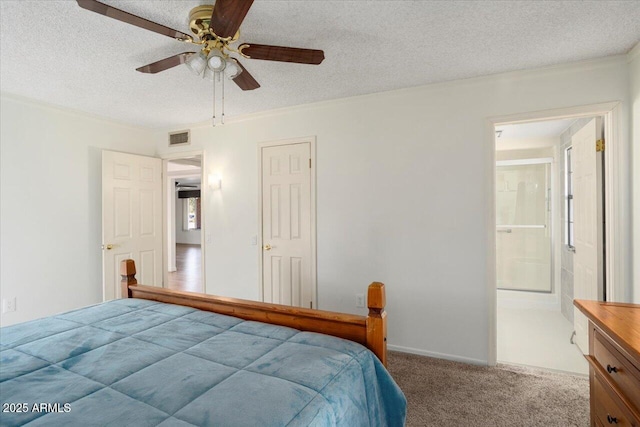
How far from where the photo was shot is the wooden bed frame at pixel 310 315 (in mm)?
1500

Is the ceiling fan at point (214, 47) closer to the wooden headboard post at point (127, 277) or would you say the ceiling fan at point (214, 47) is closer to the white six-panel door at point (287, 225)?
the wooden headboard post at point (127, 277)

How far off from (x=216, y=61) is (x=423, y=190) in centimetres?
199

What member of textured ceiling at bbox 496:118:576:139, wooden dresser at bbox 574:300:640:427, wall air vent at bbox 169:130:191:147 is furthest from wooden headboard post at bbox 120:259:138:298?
textured ceiling at bbox 496:118:576:139

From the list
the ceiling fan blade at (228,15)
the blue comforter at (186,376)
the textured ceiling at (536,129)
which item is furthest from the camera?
the textured ceiling at (536,129)

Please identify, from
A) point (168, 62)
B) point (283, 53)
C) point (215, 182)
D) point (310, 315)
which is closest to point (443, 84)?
point (283, 53)

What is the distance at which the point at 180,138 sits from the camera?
4191mm

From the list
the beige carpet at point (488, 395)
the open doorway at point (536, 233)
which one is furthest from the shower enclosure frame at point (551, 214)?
the beige carpet at point (488, 395)

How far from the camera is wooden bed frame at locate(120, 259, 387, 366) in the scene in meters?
1.50

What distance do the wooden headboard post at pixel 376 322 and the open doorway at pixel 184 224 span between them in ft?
9.54

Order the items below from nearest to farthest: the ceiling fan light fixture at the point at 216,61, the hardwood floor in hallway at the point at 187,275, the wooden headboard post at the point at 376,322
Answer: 1. the wooden headboard post at the point at 376,322
2. the ceiling fan light fixture at the point at 216,61
3. the hardwood floor in hallway at the point at 187,275

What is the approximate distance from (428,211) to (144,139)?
149 inches

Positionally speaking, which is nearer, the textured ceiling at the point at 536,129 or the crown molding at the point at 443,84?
the crown molding at the point at 443,84

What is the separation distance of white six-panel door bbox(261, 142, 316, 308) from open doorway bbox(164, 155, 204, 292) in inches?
37.3

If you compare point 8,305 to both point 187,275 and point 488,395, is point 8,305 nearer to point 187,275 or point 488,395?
point 187,275
